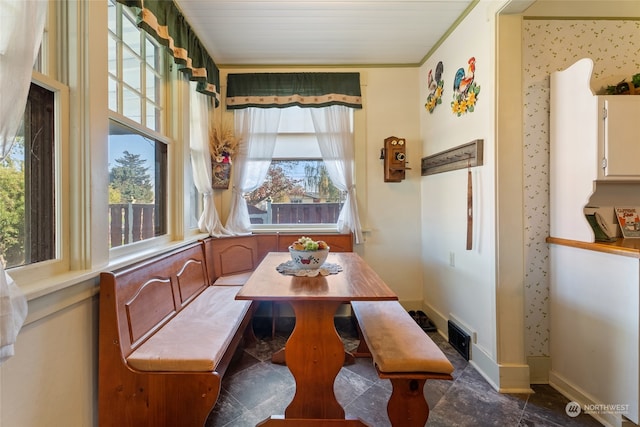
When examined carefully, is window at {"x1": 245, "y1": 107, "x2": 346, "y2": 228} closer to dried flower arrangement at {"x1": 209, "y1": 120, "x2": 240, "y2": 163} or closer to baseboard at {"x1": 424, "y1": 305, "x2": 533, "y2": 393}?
dried flower arrangement at {"x1": 209, "y1": 120, "x2": 240, "y2": 163}

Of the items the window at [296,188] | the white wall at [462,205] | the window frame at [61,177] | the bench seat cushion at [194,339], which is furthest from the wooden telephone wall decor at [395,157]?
the window frame at [61,177]

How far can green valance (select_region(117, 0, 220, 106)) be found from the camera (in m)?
1.57

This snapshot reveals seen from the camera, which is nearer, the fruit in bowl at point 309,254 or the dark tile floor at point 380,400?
the dark tile floor at point 380,400

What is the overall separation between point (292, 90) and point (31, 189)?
2378 mm

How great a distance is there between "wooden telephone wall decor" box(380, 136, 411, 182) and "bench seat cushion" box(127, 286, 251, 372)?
1924 millimetres

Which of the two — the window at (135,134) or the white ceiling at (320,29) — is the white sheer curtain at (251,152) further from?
the window at (135,134)

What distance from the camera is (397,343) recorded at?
139cm

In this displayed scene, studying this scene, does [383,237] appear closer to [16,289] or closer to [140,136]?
[140,136]

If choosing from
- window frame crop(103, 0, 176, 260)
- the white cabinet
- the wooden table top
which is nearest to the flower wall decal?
the white cabinet

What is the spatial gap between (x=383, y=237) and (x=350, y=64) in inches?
75.9

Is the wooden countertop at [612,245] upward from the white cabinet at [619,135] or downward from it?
downward

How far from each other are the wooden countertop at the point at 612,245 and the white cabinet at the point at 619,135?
1.28 feet

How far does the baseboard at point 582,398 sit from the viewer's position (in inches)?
57.1

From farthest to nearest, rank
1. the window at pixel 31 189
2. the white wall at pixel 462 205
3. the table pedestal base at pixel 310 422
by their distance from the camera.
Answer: the white wall at pixel 462 205 → the table pedestal base at pixel 310 422 → the window at pixel 31 189
